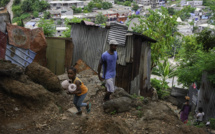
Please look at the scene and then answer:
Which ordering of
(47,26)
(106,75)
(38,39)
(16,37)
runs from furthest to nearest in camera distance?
(47,26) → (38,39) → (16,37) → (106,75)

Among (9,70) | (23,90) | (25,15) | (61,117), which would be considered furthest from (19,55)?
(25,15)

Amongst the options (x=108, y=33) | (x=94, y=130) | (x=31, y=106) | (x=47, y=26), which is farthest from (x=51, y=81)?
(x=47, y=26)

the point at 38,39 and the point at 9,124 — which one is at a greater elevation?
the point at 38,39

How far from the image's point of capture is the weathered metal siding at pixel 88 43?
854 cm

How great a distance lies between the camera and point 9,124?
3.51 m

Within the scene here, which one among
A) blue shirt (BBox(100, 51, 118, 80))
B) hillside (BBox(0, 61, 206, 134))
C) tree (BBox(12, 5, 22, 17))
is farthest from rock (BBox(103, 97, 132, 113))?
tree (BBox(12, 5, 22, 17))

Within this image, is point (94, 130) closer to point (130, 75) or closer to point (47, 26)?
point (130, 75)

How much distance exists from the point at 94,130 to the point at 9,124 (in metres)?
1.52

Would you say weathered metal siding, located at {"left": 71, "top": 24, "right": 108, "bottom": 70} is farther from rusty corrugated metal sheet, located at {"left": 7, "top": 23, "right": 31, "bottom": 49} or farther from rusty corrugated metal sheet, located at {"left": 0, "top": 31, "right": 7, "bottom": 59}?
rusty corrugated metal sheet, located at {"left": 0, "top": 31, "right": 7, "bottom": 59}

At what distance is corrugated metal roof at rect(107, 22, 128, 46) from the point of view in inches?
307

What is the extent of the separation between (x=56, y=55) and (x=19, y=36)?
203cm

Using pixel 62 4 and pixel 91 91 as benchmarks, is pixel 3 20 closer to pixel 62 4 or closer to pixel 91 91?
pixel 91 91

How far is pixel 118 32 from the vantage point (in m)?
7.91

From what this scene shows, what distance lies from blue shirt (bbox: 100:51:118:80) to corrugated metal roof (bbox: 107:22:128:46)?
3.02 meters
